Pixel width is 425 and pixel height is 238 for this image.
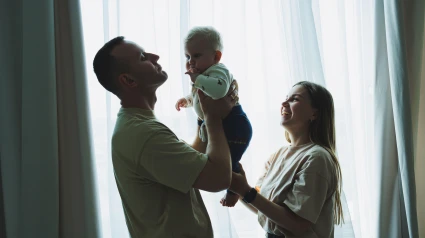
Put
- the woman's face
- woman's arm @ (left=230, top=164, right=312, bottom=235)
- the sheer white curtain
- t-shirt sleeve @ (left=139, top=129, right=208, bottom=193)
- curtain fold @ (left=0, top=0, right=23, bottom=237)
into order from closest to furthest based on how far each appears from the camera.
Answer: t-shirt sleeve @ (left=139, top=129, right=208, bottom=193), woman's arm @ (left=230, top=164, right=312, bottom=235), the woman's face, curtain fold @ (left=0, top=0, right=23, bottom=237), the sheer white curtain

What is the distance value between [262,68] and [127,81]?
0.89 meters

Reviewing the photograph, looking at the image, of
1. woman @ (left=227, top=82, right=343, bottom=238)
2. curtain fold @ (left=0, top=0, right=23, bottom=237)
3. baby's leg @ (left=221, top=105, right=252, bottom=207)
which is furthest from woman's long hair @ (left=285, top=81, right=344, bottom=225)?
curtain fold @ (left=0, top=0, right=23, bottom=237)

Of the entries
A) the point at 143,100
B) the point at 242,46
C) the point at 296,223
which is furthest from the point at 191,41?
the point at 296,223

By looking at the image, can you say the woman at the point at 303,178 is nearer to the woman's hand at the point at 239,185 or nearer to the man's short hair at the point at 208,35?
the woman's hand at the point at 239,185

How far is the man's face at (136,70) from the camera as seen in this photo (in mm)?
1404

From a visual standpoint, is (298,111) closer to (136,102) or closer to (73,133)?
(136,102)

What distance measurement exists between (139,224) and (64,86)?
816 mm

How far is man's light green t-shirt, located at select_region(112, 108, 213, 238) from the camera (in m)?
1.25

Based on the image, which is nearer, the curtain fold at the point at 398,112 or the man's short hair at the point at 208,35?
the man's short hair at the point at 208,35

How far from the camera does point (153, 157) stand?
1.26m

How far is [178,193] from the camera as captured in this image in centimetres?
135

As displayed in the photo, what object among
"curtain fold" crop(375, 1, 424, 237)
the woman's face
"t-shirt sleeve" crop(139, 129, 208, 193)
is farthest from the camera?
"curtain fold" crop(375, 1, 424, 237)

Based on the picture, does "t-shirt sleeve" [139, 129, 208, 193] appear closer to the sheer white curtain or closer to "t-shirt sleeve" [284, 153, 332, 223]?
"t-shirt sleeve" [284, 153, 332, 223]

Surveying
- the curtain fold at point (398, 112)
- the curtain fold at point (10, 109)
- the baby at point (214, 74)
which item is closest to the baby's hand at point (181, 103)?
the baby at point (214, 74)
